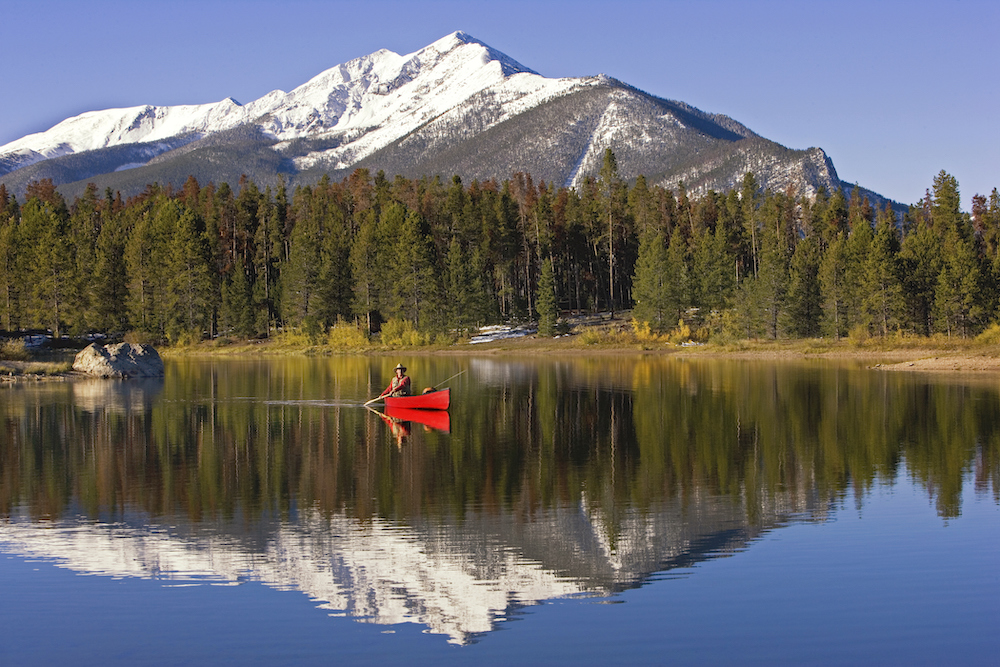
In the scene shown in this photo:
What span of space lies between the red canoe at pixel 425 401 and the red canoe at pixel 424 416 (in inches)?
8.6

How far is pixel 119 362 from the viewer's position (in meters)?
54.8

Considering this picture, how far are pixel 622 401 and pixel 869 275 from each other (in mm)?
44396

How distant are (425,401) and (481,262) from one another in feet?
206

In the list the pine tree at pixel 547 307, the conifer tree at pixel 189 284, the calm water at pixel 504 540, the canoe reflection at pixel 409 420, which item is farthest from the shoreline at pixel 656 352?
the canoe reflection at pixel 409 420

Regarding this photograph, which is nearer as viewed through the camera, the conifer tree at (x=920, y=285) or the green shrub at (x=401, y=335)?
the conifer tree at (x=920, y=285)

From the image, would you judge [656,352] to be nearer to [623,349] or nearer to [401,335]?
[623,349]

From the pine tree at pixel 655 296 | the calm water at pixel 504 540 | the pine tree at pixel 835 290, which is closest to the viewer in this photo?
the calm water at pixel 504 540

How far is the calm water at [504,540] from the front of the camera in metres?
10.5

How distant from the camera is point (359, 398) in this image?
40.9 metres

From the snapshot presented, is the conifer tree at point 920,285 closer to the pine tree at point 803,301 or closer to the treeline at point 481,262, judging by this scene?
the treeline at point 481,262

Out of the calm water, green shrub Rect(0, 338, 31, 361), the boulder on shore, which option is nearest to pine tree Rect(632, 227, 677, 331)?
the boulder on shore

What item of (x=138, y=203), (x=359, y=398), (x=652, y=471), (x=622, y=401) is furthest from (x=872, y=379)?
(x=138, y=203)

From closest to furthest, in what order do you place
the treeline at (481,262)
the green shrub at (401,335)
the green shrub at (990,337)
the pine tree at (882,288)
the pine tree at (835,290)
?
the green shrub at (990,337) → the pine tree at (882,288) → the pine tree at (835,290) → the treeline at (481,262) → the green shrub at (401,335)

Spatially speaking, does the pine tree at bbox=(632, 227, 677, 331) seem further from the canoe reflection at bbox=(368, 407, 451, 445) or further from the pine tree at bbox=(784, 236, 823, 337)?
the canoe reflection at bbox=(368, 407, 451, 445)
